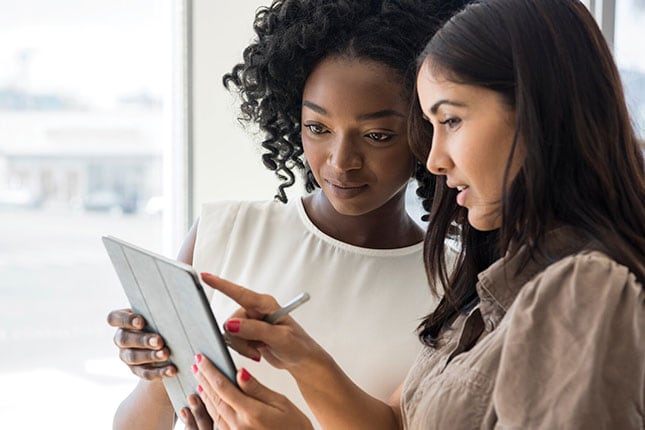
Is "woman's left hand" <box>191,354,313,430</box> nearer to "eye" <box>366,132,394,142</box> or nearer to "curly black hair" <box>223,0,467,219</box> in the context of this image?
"eye" <box>366,132,394,142</box>

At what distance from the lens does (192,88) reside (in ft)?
10.0

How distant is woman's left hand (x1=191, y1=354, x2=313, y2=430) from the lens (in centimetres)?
124

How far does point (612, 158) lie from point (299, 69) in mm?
878

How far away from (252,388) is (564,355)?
436 mm

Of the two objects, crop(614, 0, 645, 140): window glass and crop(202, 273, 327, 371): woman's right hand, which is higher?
crop(614, 0, 645, 140): window glass

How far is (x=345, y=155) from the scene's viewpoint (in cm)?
164

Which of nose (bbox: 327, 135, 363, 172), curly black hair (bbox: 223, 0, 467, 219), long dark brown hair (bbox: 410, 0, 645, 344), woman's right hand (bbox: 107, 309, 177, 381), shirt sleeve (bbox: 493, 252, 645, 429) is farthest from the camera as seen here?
curly black hair (bbox: 223, 0, 467, 219)

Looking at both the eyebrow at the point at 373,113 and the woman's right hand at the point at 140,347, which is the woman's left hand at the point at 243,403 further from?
the eyebrow at the point at 373,113

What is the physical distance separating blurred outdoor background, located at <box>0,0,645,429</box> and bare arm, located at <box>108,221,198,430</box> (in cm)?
137

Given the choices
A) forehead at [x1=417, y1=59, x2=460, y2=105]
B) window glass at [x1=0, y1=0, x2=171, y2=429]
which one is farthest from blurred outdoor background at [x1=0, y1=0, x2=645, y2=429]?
forehead at [x1=417, y1=59, x2=460, y2=105]

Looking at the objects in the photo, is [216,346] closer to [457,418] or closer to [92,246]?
[457,418]

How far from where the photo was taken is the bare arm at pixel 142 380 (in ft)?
4.91

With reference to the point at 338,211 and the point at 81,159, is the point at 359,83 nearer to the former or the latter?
the point at 338,211

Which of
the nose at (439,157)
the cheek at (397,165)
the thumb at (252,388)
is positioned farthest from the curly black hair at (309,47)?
the thumb at (252,388)
